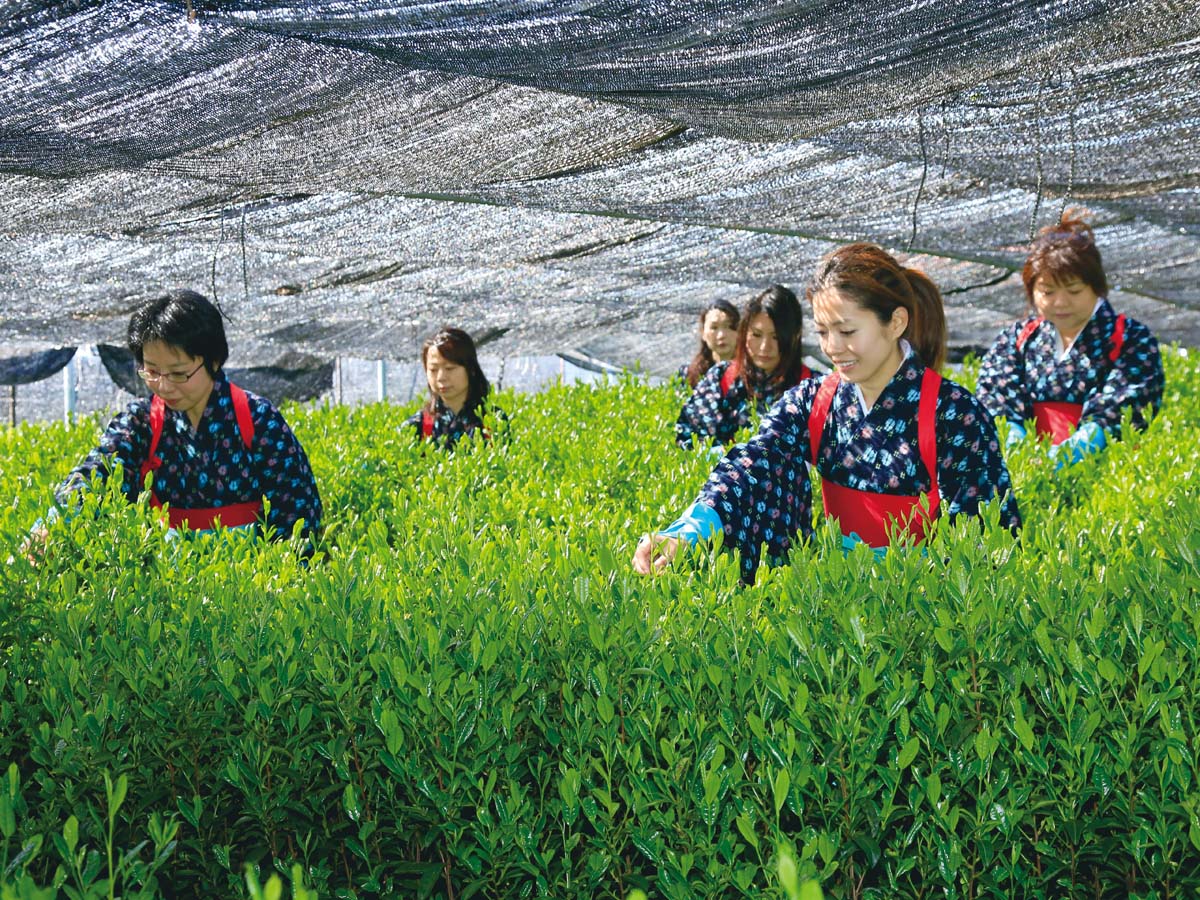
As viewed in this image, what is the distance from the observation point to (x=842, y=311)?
3.63 meters

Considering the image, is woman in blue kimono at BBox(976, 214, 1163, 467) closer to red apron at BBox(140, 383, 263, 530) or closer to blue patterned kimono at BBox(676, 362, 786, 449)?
Answer: blue patterned kimono at BBox(676, 362, 786, 449)

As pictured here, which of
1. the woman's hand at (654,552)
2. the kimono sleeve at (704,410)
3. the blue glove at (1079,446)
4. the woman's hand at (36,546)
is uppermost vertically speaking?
the woman's hand at (36,546)

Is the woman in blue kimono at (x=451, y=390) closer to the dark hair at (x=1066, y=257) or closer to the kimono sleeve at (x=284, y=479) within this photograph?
Result: the kimono sleeve at (x=284, y=479)

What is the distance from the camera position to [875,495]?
12.6ft

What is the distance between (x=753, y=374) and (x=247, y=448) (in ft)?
11.1

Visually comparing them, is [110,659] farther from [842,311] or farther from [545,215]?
[545,215]

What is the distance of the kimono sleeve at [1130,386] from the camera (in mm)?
6191

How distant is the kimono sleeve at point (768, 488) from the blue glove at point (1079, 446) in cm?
170

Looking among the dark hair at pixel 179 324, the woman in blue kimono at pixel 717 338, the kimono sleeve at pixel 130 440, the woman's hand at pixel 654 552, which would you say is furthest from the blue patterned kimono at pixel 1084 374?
the kimono sleeve at pixel 130 440

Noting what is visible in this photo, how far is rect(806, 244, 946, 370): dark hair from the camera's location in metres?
3.62

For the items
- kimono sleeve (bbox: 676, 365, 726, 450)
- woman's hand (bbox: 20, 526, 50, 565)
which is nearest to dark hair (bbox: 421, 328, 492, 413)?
kimono sleeve (bbox: 676, 365, 726, 450)

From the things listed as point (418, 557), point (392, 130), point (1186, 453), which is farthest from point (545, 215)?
point (418, 557)

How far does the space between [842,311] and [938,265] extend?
819cm

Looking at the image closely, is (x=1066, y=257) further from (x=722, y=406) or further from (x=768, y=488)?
(x=768, y=488)
